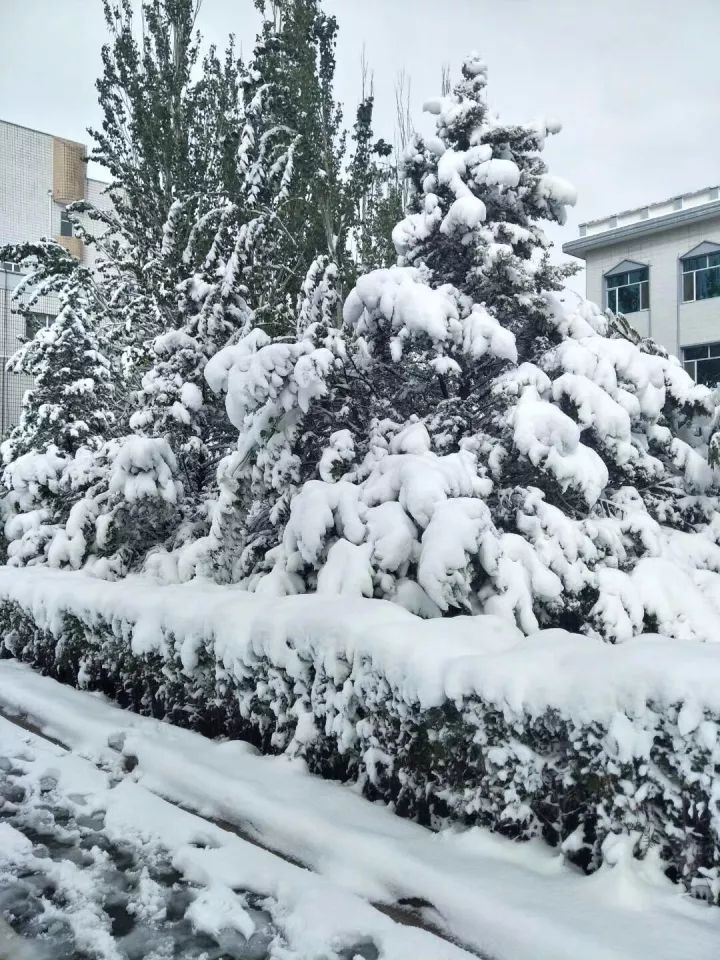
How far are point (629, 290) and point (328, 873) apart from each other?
2526cm

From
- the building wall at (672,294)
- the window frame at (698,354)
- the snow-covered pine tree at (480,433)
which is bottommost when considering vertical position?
the snow-covered pine tree at (480,433)

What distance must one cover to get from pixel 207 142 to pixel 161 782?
13130mm

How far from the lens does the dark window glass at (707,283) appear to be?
75.3 ft

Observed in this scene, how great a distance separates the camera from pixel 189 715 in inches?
177

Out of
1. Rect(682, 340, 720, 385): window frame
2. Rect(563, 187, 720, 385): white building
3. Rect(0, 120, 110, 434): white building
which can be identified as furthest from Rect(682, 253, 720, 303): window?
Rect(0, 120, 110, 434): white building

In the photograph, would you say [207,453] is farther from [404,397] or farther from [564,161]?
[564,161]

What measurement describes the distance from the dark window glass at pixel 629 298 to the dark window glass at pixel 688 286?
164cm

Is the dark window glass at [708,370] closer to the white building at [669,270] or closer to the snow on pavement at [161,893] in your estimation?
the white building at [669,270]

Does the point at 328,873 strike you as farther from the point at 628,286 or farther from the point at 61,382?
the point at 628,286

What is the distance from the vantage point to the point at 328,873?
291 cm

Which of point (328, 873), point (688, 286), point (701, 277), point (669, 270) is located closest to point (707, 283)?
point (701, 277)

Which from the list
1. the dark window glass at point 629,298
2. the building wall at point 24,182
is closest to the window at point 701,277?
the dark window glass at point 629,298

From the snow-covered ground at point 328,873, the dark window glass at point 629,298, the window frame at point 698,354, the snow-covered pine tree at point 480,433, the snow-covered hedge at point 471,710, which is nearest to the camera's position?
the snow-covered ground at point 328,873

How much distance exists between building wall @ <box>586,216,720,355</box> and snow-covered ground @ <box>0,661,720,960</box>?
22.6 meters
